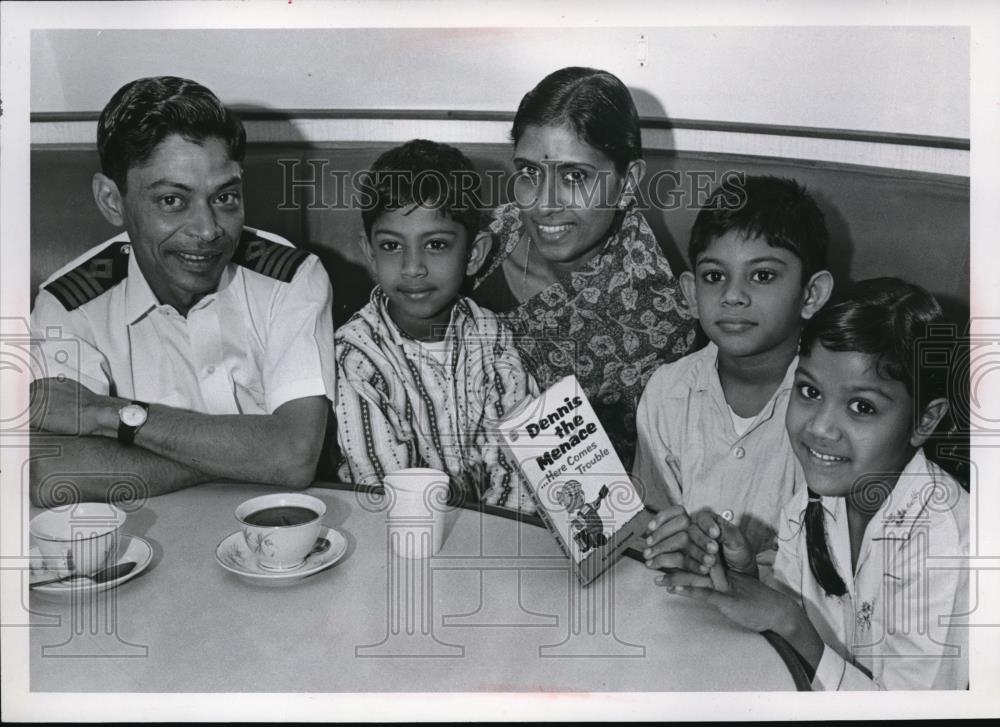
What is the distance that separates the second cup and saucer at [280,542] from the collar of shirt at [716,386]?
612 mm

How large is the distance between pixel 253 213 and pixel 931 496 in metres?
1.15

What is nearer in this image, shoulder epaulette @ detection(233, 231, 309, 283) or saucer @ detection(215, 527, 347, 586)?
saucer @ detection(215, 527, 347, 586)

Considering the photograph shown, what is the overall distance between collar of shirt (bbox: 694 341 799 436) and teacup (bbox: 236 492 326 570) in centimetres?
62

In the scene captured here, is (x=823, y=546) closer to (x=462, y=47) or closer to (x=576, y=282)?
(x=576, y=282)

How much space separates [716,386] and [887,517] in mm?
333

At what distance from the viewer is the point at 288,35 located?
142 cm

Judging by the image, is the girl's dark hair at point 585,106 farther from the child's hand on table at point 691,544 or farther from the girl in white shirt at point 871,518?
the child's hand on table at point 691,544

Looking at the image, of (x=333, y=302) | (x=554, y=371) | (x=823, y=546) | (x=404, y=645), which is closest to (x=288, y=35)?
(x=333, y=302)

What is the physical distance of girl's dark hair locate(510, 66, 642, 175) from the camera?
141 centimetres

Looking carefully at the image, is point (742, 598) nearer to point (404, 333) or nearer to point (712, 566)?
point (712, 566)

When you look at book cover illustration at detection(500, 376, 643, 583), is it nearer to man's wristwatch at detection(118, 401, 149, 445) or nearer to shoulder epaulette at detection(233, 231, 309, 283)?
shoulder epaulette at detection(233, 231, 309, 283)

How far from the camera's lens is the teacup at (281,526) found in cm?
129

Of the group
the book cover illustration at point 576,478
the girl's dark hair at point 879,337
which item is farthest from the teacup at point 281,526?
the girl's dark hair at point 879,337

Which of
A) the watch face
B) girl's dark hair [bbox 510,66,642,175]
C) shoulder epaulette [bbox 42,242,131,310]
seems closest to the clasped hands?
girl's dark hair [bbox 510,66,642,175]
